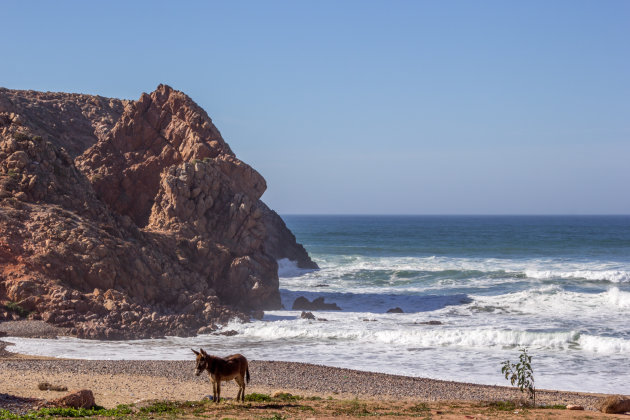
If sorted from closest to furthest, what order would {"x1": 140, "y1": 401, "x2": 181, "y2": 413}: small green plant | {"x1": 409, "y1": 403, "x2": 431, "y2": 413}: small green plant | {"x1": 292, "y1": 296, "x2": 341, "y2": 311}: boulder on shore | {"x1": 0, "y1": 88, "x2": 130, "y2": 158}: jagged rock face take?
{"x1": 140, "y1": 401, "x2": 181, "y2": 413}: small green plant < {"x1": 409, "y1": 403, "x2": 431, "y2": 413}: small green plant < {"x1": 292, "y1": 296, "x2": 341, "y2": 311}: boulder on shore < {"x1": 0, "y1": 88, "x2": 130, "y2": 158}: jagged rock face

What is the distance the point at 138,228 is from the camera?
34.0 meters

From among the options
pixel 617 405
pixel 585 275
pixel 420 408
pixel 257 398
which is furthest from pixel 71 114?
pixel 617 405

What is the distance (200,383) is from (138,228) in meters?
16.6

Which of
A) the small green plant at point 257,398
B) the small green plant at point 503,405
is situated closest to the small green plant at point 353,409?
the small green plant at point 257,398

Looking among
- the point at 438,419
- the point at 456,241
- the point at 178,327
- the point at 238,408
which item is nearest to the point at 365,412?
the point at 438,419

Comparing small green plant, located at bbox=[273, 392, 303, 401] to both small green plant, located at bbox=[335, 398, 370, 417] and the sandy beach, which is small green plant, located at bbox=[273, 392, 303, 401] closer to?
the sandy beach

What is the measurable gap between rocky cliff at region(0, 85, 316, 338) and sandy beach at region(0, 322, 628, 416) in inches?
215

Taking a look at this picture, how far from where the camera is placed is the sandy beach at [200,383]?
665 inches

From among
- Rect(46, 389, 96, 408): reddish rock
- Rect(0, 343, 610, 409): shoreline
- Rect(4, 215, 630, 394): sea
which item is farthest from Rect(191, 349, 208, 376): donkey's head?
Rect(4, 215, 630, 394): sea

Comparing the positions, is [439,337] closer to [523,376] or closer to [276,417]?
[523,376]

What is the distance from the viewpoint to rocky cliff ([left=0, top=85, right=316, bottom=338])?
27.5 m

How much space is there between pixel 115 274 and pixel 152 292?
208 centimetres

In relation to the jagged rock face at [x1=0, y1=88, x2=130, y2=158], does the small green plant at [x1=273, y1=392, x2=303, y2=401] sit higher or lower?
lower

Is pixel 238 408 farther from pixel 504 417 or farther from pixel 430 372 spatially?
pixel 430 372
